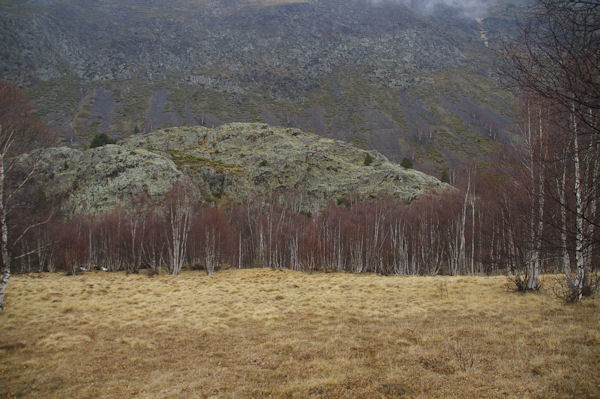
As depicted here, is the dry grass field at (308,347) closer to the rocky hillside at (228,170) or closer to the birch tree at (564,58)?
the birch tree at (564,58)

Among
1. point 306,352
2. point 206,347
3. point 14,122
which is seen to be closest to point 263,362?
point 306,352

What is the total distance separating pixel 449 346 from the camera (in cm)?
1038

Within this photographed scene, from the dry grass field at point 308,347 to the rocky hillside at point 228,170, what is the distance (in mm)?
51708

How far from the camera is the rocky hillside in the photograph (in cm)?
7369

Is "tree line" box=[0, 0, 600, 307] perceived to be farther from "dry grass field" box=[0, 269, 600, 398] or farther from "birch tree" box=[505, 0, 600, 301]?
"dry grass field" box=[0, 269, 600, 398]

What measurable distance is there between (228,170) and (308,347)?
88.5 meters

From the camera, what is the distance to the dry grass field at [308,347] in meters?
7.85

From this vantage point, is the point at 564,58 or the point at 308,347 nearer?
the point at 564,58

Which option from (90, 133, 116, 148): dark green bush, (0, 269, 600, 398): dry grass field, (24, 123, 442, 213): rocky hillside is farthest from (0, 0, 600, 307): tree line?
(90, 133, 116, 148): dark green bush

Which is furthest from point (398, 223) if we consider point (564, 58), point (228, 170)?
point (228, 170)

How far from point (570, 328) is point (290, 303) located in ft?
49.8

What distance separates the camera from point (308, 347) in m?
11.6

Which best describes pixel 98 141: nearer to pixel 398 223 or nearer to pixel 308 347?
pixel 398 223

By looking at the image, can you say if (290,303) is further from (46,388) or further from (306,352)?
(46,388)
